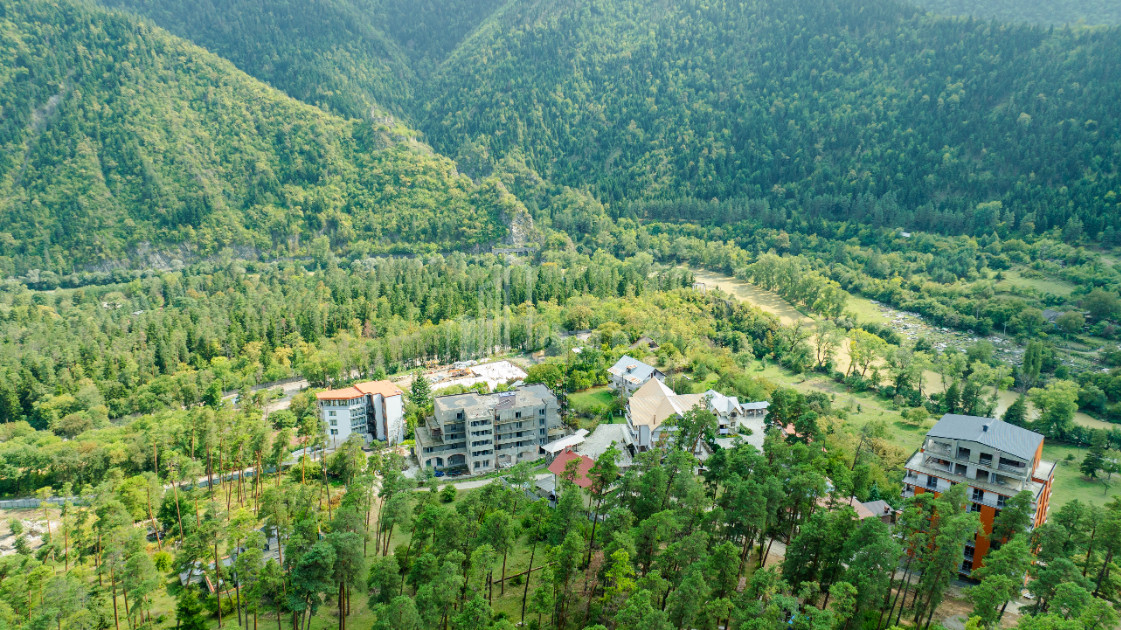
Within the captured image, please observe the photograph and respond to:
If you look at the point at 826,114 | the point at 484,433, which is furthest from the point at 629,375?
the point at 826,114

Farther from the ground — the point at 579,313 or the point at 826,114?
the point at 826,114

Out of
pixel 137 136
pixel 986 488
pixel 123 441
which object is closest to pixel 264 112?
pixel 137 136

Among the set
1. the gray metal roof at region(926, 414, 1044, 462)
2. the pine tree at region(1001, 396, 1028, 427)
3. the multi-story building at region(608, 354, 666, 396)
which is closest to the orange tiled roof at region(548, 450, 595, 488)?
the multi-story building at region(608, 354, 666, 396)

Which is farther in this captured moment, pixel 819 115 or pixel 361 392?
pixel 819 115

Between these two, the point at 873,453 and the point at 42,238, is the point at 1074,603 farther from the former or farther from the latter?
the point at 42,238

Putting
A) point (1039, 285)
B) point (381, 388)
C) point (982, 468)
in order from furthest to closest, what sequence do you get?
point (1039, 285) < point (381, 388) < point (982, 468)

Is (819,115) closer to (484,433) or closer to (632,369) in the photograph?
(632,369)

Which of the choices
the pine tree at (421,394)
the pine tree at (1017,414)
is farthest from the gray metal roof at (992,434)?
the pine tree at (421,394)

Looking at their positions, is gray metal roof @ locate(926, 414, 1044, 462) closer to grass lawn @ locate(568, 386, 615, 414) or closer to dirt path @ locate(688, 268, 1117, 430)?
grass lawn @ locate(568, 386, 615, 414)
